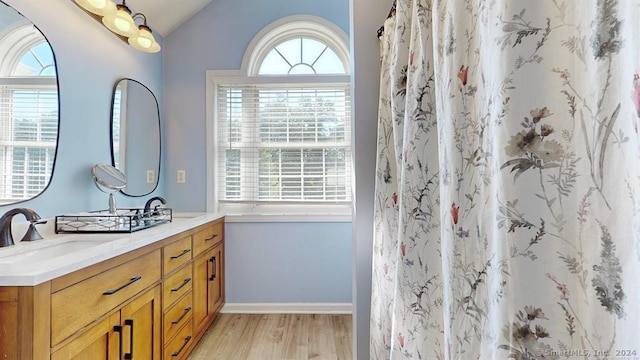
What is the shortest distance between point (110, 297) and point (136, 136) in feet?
4.86

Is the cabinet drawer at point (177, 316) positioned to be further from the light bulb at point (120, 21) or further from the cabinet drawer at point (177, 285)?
the light bulb at point (120, 21)

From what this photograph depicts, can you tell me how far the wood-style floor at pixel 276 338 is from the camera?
2.08 metres

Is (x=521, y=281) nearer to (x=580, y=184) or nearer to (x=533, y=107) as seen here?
(x=580, y=184)

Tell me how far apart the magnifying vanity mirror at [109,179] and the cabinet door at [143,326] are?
0.67m

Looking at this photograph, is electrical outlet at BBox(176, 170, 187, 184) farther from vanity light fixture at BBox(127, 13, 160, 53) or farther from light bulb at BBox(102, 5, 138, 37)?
light bulb at BBox(102, 5, 138, 37)

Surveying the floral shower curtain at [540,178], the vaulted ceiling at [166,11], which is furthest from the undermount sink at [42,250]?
the vaulted ceiling at [166,11]

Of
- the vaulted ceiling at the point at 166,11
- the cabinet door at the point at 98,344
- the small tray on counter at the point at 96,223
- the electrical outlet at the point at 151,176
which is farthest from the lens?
the electrical outlet at the point at 151,176

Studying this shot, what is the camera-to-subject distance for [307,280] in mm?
2740

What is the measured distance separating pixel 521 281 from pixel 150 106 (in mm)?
2782

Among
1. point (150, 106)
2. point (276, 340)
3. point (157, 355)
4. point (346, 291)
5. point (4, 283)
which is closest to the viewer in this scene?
point (4, 283)

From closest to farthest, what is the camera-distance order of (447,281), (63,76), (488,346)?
(488,346), (447,281), (63,76)

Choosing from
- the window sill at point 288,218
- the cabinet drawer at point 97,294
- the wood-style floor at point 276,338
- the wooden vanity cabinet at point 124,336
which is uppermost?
the window sill at point 288,218

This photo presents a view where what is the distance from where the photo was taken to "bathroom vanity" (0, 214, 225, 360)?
913 mm

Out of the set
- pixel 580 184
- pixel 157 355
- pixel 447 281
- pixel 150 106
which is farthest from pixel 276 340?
pixel 580 184
